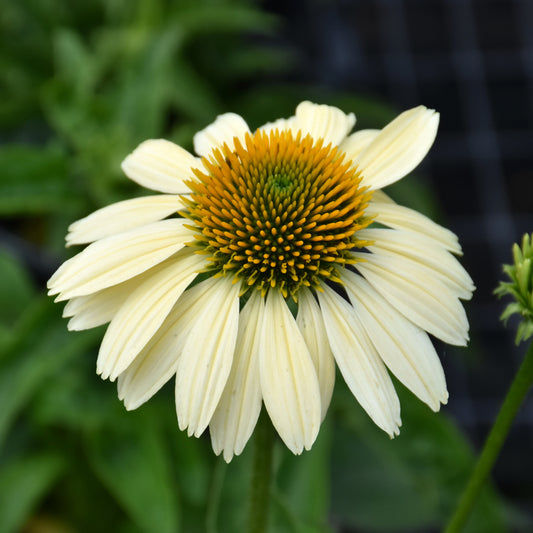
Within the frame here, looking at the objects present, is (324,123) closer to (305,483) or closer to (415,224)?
(415,224)

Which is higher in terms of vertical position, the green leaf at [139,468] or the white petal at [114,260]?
the white petal at [114,260]

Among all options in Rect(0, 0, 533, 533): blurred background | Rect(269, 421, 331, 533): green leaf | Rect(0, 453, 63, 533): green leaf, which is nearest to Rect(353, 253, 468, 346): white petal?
Rect(0, 0, 533, 533): blurred background

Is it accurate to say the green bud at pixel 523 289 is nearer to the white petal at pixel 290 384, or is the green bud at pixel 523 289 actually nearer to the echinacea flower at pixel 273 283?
the echinacea flower at pixel 273 283


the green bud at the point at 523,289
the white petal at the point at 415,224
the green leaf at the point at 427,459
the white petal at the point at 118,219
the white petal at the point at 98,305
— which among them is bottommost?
the green leaf at the point at 427,459

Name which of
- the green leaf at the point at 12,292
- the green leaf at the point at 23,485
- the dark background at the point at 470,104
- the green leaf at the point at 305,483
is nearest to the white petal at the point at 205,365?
the green leaf at the point at 305,483

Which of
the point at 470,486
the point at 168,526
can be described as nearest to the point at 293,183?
the point at 470,486

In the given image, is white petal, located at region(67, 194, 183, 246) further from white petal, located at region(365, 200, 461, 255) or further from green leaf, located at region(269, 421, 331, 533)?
green leaf, located at region(269, 421, 331, 533)

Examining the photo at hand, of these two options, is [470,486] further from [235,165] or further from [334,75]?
[334,75]

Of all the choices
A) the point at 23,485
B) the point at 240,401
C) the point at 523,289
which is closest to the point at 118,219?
the point at 240,401
